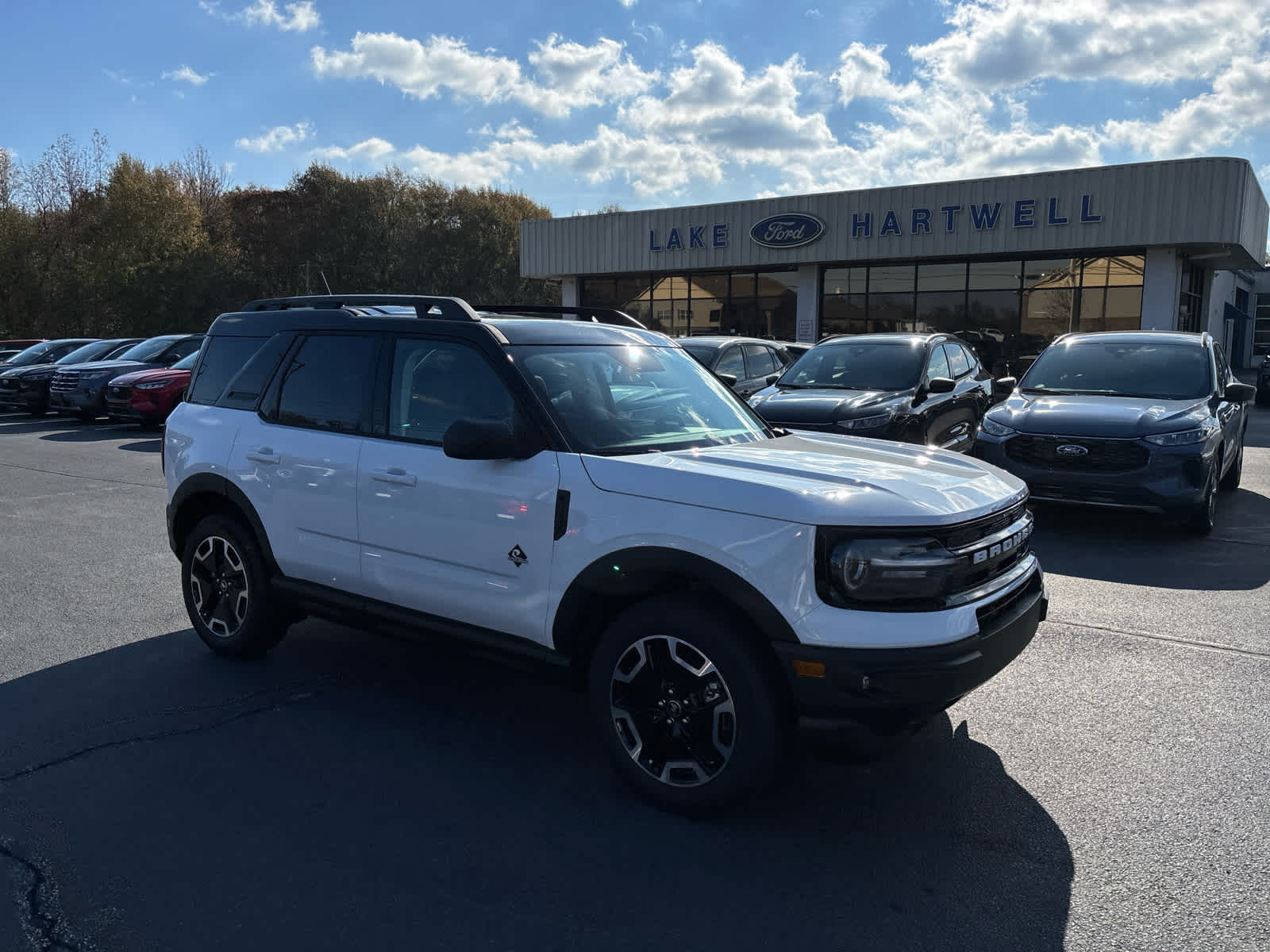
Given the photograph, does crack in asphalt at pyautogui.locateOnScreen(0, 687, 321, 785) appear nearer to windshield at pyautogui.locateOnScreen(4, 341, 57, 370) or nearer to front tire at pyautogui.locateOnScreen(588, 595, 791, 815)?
front tire at pyautogui.locateOnScreen(588, 595, 791, 815)

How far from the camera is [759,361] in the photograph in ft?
45.4

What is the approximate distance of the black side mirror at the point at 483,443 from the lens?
3604mm

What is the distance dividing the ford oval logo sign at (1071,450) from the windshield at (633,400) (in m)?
4.35

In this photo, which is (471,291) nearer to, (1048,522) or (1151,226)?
(1151,226)

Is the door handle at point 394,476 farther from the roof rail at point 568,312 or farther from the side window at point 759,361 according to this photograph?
the side window at point 759,361

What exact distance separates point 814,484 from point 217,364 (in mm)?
3596

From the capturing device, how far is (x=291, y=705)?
440 cm

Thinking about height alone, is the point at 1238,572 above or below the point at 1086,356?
below

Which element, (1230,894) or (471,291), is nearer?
(1230,894)

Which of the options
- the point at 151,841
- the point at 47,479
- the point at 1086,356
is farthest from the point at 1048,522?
the point at 47,479

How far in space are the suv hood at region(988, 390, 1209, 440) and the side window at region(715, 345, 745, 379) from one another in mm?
4614

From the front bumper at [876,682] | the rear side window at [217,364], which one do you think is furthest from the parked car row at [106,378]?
the front bumper at [876,682]

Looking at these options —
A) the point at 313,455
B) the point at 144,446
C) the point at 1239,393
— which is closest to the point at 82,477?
the point at 144,446

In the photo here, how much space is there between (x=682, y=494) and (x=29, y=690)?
3.46 m
